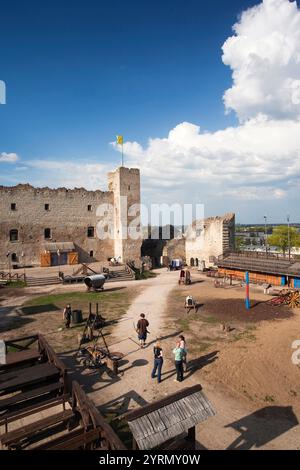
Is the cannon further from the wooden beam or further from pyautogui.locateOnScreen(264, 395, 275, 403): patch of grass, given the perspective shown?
the wooden beam

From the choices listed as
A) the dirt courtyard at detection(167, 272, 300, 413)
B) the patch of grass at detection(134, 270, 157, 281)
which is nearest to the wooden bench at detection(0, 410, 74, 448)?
the dirt courtyard at detection(167, 272, 300, 413)

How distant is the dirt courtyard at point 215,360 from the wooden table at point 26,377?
1.91 m

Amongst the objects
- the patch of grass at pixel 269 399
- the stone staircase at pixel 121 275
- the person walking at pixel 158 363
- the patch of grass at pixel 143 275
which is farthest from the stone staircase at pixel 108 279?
the patch of grass at pixel 269 399

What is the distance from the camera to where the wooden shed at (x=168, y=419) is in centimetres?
479

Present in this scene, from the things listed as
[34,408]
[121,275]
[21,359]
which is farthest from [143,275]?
[34,408]

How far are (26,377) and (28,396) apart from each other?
643 mm

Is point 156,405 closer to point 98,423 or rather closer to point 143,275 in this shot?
point 98,423

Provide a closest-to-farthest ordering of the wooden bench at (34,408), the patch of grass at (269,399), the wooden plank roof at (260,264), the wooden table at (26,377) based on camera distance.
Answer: the wooden bench at (34,408), the wooden table at (26,377), the patch of grass at (269,399), the wooden plank roof at (260,264)

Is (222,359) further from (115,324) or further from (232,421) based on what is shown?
(115,324)

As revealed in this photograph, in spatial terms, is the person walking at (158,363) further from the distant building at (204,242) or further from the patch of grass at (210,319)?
the distant building at (204,242)

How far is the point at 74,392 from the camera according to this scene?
6891 millimetres

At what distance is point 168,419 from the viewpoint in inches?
201

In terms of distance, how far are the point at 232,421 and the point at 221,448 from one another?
1098mm

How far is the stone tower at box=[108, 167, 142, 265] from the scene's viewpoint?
36.0 m
